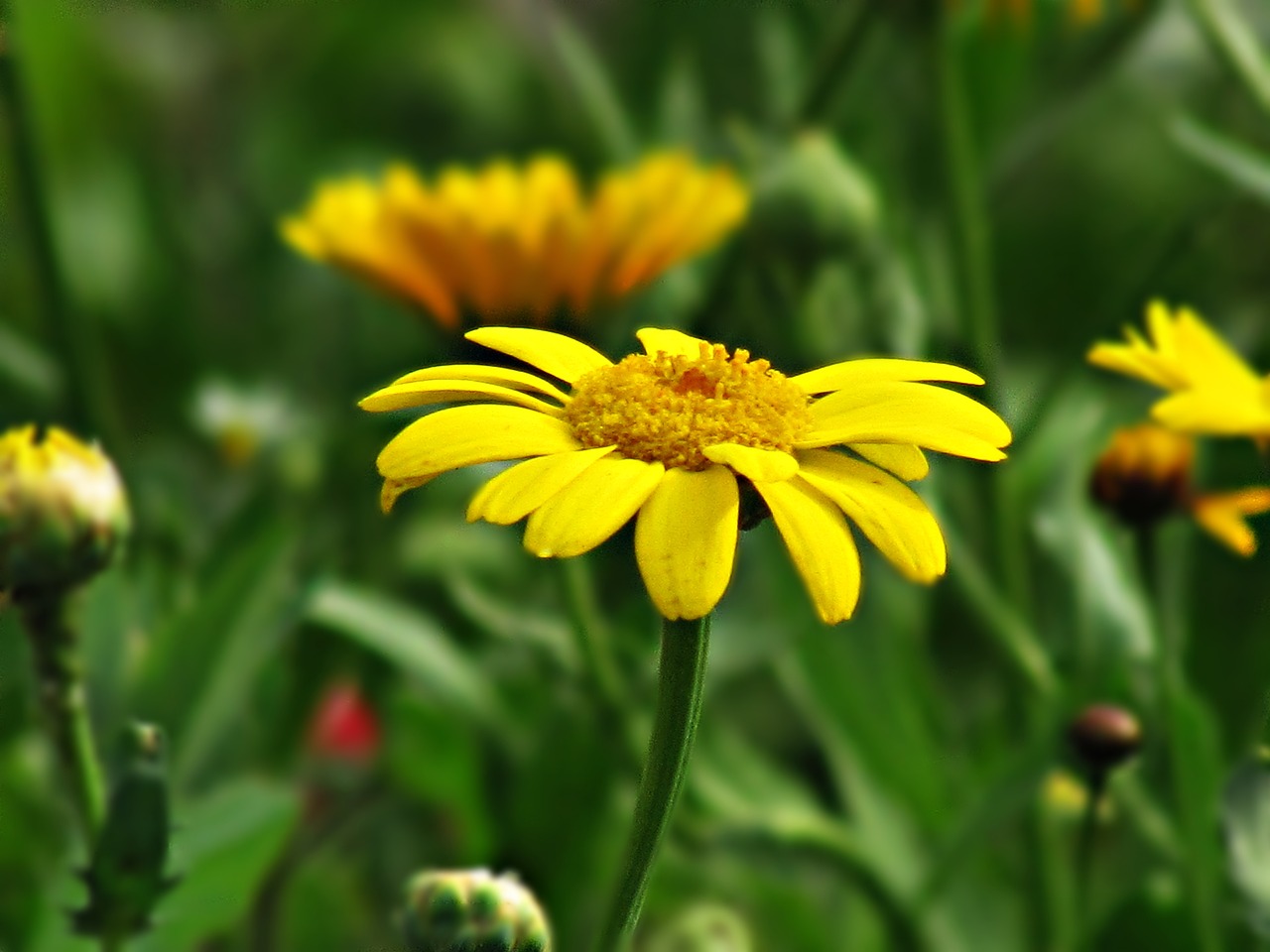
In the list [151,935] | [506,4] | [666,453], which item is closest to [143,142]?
[506,4]

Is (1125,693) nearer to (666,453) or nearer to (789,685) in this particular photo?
(789,685)

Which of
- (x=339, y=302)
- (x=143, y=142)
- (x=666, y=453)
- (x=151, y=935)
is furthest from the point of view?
→ (x=143, y=142)

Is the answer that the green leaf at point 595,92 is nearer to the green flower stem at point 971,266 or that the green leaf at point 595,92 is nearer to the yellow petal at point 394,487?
the green flower stem at point 971,266

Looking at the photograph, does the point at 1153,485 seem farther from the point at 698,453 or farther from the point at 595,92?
the point at 595,92

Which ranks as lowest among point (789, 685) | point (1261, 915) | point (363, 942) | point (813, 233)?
point (363, 942)

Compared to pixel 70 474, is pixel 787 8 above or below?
above

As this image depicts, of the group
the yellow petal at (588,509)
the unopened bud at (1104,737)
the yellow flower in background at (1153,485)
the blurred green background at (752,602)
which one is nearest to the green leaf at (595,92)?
the blurred green background at (752,602)

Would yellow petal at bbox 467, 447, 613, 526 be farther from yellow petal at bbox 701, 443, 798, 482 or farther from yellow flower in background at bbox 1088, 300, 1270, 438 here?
yellow flower in background at bbox 1088, 300, 1270, 438
